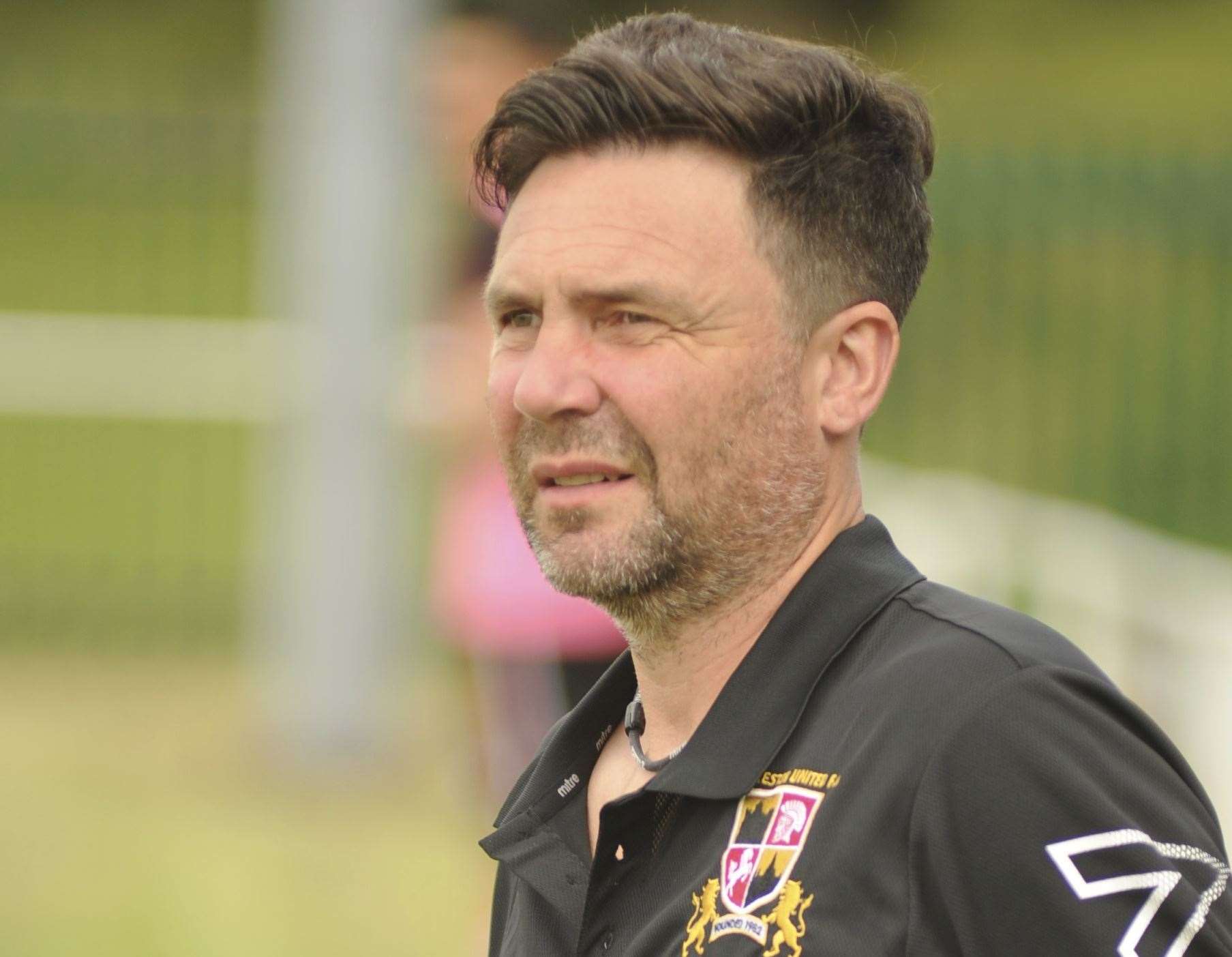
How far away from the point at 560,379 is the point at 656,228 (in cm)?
20

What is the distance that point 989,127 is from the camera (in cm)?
1167

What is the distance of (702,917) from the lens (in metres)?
2.01

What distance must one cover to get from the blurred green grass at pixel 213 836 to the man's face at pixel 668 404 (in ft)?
8.38

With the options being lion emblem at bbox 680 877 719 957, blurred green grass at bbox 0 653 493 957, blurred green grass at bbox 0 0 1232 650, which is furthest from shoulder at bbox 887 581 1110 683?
blurred green grass at bbox 0 653 493 957

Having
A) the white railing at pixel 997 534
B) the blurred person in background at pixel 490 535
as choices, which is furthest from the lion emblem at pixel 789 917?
the white railing at pixel 997 534

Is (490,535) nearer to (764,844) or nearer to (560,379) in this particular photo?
(560,379)

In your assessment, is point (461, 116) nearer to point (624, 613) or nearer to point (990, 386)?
point (624, 613)

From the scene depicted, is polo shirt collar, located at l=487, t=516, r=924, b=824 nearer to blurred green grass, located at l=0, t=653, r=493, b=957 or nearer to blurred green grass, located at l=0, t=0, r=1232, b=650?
blurred green grass, located at l=0, t=0, r=1232, b=650

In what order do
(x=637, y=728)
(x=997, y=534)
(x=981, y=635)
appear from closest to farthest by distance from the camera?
1. (x=981, y=635)
2. (x=637, y=728)
3. (x=997, y=534)

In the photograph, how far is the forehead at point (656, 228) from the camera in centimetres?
229

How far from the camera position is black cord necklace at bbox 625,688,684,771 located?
2.45 m

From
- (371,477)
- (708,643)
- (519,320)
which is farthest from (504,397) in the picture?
(371,477)

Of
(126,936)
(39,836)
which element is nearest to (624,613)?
(126,936)

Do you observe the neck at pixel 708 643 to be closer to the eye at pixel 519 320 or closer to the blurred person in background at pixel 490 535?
the eye at pixel 519 320
